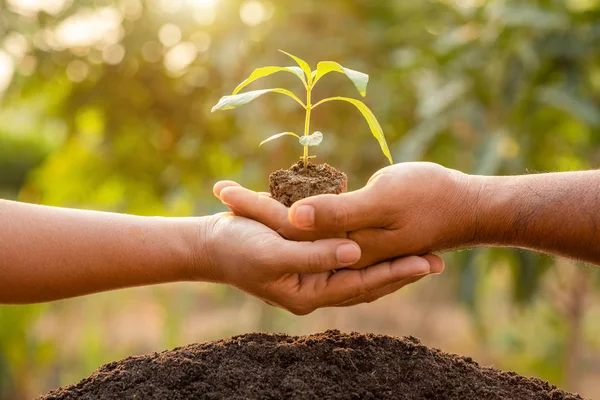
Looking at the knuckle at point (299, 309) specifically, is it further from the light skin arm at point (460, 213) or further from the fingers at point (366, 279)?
the light skin arm at point (460, 213)

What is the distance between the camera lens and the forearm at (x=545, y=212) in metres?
1.50

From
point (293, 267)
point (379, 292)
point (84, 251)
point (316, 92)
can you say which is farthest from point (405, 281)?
point (316, 92)

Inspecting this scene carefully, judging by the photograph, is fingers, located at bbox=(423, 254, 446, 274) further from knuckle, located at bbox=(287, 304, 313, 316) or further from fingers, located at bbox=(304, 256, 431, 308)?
knuckle, located at bbox=(287, 304, 313, 316)

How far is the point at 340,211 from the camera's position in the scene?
54.2 inches

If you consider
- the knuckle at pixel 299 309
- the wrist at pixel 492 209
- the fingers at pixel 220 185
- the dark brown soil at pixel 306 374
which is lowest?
the dark brown soil at pixel 306 374

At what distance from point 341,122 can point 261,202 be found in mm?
1650

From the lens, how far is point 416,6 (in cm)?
327

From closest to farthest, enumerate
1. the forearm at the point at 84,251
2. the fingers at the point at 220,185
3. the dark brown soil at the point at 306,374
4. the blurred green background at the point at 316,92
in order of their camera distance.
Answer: the dark brown soil at the point at 306,374
the forearm at the point at 84,251
the fingers at the point at 220,185
the blurred green background at the point at 316,92

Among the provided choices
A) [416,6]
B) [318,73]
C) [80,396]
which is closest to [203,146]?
[416,6]

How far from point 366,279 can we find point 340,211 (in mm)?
187

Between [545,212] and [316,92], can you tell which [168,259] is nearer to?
[545,212]

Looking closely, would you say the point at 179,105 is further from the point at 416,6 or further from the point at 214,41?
the point at 416,6

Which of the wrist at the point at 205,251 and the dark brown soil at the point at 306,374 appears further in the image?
the wrist at the point at 205,251

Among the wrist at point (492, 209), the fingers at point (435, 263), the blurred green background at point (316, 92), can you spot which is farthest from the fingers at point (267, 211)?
the blurred green background at point (316, 92)
